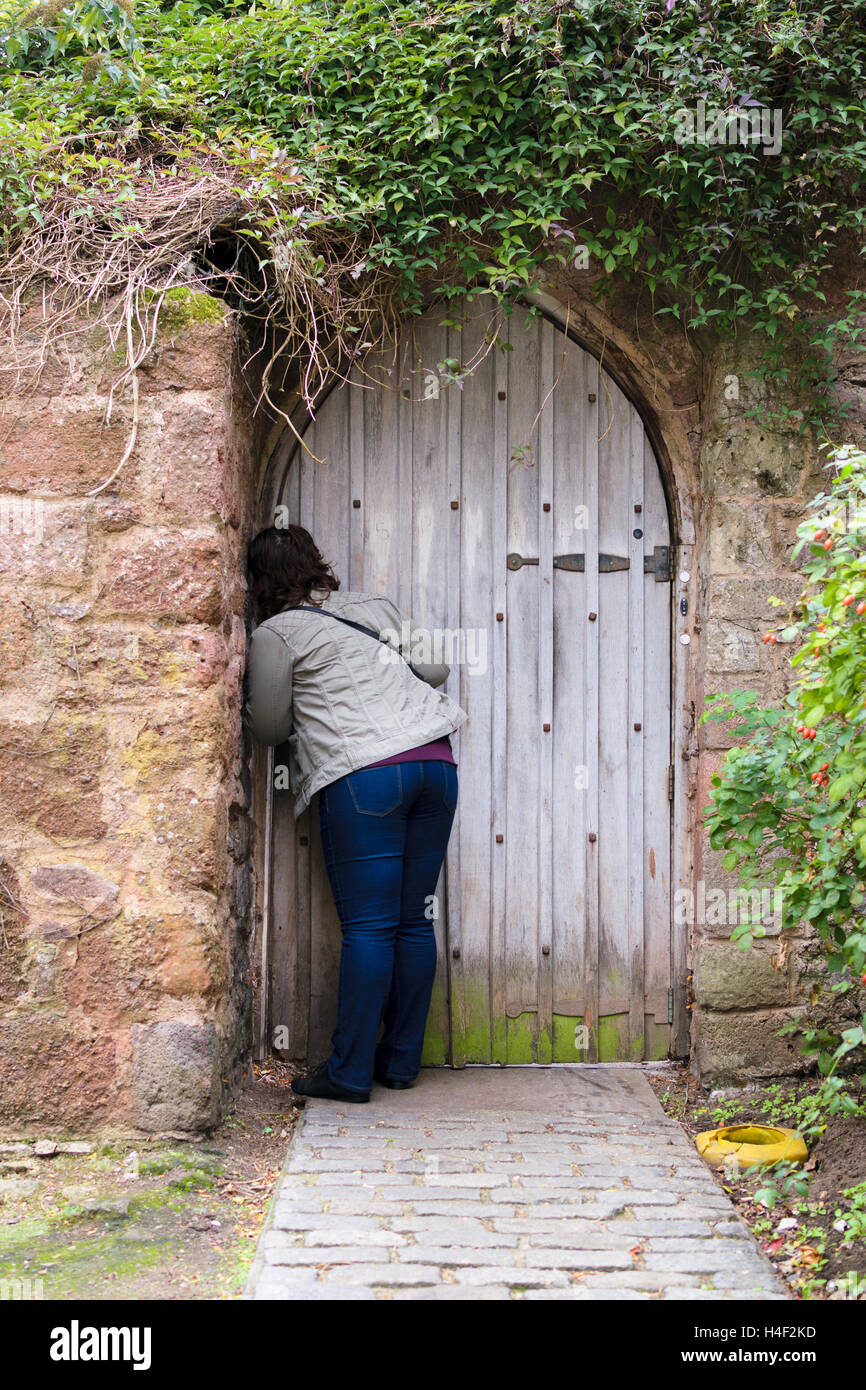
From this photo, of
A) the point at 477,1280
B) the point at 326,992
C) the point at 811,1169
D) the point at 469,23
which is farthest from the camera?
the point at 326,992

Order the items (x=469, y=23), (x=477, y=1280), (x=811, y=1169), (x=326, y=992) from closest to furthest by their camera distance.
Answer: (x=477, y=1280) < (x=811, y=1169) < (x=469, y=23) < (x=326, y=992)

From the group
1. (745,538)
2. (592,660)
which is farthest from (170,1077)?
(745,538)

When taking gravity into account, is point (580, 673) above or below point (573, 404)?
below

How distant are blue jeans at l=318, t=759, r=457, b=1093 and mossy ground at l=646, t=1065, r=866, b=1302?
939 millimetres

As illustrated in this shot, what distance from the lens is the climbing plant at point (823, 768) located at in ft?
7.89

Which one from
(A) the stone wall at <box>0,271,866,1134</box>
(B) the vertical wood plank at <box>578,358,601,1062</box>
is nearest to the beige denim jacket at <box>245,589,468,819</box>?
(A) the stone wall at <box>0,271,866,1134</box>

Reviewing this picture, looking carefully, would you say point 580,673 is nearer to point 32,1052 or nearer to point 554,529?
point 554,529

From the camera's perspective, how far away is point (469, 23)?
3389mm

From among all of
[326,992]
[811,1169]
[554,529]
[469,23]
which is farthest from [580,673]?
[469,23]

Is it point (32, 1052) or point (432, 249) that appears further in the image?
point (432, 249)

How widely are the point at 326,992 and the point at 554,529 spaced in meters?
1.79

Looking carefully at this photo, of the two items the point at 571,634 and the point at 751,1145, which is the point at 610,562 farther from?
the point at 751,1145

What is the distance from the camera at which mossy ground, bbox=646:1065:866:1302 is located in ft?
8.16

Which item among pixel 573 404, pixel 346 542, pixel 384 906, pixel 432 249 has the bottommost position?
pixel 384 906
